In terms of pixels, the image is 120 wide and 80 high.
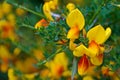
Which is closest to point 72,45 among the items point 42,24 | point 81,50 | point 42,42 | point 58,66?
point 81,50

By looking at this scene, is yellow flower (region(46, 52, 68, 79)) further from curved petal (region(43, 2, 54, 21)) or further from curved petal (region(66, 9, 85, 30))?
curved petal (region(66, 9, 85, 30))

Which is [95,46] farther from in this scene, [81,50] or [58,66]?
[58,66]

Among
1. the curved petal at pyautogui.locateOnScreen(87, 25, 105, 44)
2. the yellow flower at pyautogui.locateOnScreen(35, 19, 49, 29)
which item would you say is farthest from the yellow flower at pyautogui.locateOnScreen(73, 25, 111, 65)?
the yellow flower at pyautogui.locateOnScreen(35, 19, 49, 29)

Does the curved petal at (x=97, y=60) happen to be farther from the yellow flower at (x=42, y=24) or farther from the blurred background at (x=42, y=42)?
the yellow flower at (x=42, y=24)

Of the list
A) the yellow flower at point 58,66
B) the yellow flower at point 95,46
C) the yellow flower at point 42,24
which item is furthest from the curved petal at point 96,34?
the yellow flower at point 58,66

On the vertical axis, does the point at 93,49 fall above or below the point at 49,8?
below

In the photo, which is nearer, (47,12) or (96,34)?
(96,34)
